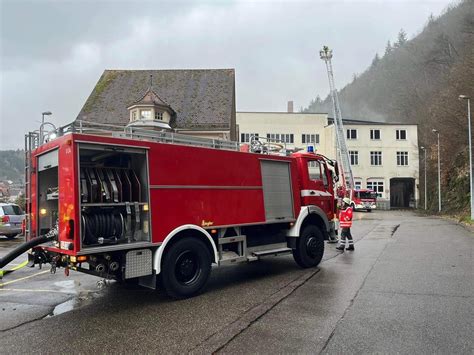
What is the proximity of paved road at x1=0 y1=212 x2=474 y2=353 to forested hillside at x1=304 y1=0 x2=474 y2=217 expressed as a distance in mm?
28601

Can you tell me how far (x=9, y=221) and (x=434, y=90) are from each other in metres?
56.8

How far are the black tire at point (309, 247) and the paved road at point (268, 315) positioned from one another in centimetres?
30

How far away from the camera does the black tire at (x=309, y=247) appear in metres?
9.53

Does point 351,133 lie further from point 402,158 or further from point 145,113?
point 145,113

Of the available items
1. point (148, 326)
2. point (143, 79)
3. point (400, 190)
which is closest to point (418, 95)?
point (400, 190)

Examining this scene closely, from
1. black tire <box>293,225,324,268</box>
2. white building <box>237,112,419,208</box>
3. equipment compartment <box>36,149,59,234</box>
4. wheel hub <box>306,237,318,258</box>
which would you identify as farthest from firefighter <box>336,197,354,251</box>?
white building <box>237,112,419,208</box>

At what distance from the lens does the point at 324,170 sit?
1067 cm

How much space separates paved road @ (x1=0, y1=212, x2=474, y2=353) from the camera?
4.80 m

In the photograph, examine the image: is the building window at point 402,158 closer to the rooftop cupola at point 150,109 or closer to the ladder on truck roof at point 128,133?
the rooftop cupola at point 150,109

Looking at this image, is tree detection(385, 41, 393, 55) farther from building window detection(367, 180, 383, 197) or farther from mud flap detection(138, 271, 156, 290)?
mud flap detection(138, 271, 156, 290)

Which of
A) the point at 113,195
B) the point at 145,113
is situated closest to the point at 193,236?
the point at 113,195

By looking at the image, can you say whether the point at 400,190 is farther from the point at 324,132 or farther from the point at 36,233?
the point at 36,233

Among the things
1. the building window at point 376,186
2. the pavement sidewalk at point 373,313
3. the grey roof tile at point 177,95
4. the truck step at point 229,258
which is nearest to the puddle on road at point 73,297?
the truck step at point 229,258

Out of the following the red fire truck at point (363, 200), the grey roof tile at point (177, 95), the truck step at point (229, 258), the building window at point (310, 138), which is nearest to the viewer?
the truck step at point (229, 258)
